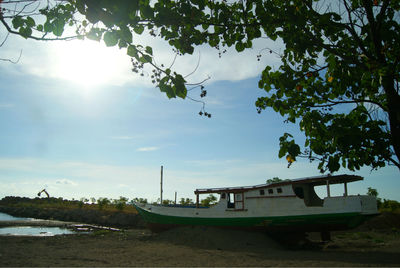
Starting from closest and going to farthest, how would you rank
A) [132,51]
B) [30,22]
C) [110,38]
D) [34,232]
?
[110,38] → [30,22] → [132,51] → [34,232]

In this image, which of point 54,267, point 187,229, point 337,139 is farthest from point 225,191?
point 337,139

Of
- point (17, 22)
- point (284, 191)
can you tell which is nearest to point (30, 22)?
point (17, 22)

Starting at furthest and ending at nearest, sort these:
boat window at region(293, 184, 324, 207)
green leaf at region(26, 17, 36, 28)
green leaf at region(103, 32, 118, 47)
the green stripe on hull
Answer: boat window at region(293, 184, 324, 207) < the green stripe on hull < green leaf at region(26, 17, 36, 28) < green leaf at region(103, 32, 118, 47)

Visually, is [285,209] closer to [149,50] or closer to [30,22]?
[149,50]

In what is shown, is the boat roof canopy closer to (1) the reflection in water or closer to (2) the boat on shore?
(2) the boat on shore

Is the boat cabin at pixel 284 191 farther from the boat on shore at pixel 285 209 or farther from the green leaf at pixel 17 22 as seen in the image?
the green leaf at pixel 17 22

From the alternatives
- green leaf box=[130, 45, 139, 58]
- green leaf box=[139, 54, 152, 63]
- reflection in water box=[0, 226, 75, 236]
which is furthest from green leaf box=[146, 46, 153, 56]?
reflection in water box=[0, 226, 75, 236]

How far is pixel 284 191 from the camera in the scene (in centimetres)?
1809

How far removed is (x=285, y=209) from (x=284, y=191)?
1096 mm

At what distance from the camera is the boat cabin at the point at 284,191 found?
16.9m

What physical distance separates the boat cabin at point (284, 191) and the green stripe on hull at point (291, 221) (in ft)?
3.42

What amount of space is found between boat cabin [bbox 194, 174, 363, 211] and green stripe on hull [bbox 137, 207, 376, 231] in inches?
41.0

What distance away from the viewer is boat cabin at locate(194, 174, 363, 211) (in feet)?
55.5

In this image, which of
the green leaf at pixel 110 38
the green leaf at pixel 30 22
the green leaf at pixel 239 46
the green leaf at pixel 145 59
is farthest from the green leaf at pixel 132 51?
the green leaf at pixel 239 46
